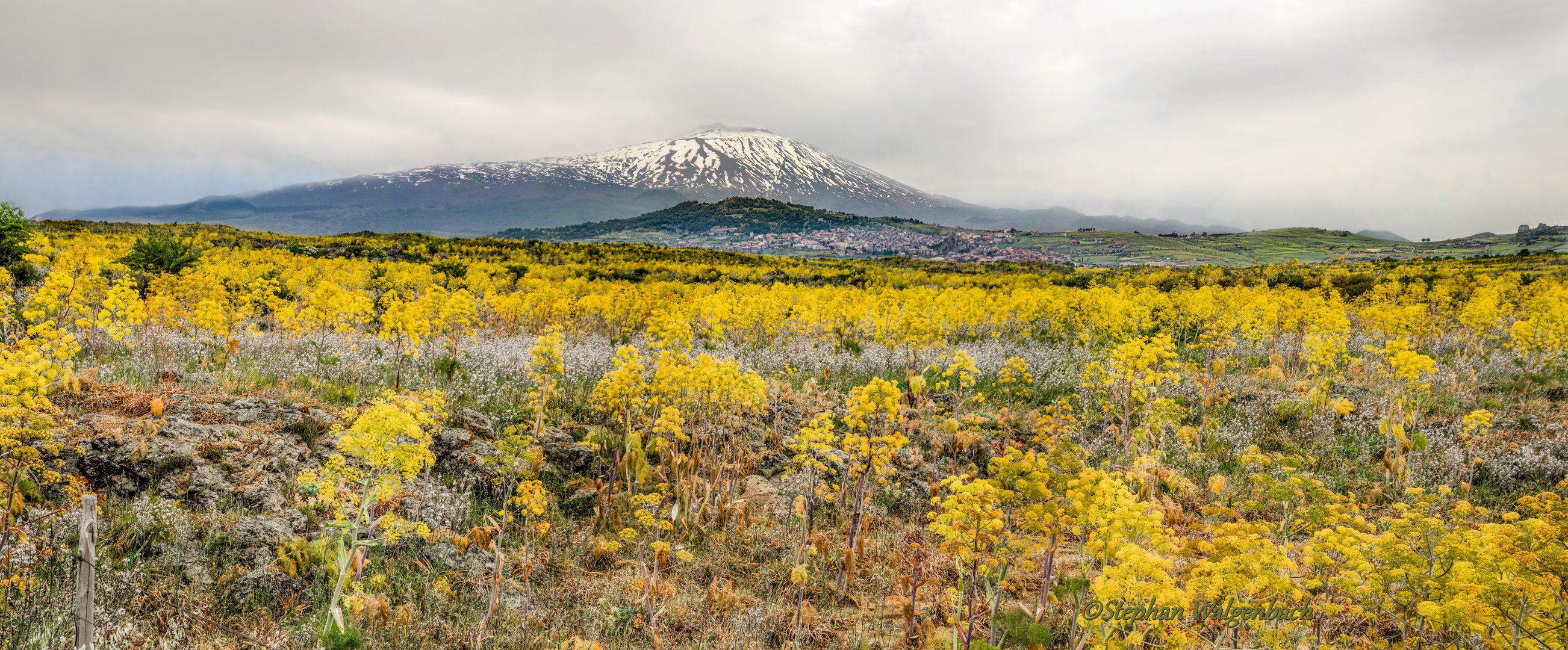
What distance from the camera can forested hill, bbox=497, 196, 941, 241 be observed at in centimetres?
13638

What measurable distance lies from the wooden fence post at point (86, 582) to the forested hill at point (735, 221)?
127583 millimetres

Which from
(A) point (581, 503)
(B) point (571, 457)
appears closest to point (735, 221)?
(B) point (571, 457)

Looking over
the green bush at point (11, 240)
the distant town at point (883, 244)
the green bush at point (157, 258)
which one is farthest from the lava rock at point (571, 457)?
the distant town at point (883, 244)

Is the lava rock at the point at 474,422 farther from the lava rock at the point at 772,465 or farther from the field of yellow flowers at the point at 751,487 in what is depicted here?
the lava rock at the point at 772,465

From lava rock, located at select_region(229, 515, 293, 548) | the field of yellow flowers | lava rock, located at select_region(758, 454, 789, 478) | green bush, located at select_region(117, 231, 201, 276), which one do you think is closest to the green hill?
the field of yellow flowers

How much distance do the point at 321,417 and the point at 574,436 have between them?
239cm

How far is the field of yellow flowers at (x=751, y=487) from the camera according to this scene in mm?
3344

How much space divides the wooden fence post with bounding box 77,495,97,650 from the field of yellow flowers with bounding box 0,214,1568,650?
1.50 ft

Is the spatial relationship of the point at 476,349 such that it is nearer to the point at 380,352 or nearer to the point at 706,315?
the point at 380,352

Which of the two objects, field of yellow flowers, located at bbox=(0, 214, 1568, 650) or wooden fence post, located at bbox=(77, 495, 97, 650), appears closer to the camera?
wooden fence post, located at bbox=(77, 495, 97, 650)

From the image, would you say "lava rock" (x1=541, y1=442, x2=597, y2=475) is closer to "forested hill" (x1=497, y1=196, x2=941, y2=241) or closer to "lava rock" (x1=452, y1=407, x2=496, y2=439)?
"lava rock" (x1=452, y1=407, x2=496, y2=439)

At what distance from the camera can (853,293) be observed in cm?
2000

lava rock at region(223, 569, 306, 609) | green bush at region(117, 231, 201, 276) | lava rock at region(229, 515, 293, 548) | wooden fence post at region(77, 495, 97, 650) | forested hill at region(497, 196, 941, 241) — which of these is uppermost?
forested hill at region(497, 196, 941, 241)

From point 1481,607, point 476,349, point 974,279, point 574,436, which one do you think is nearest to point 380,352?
point 476,349
